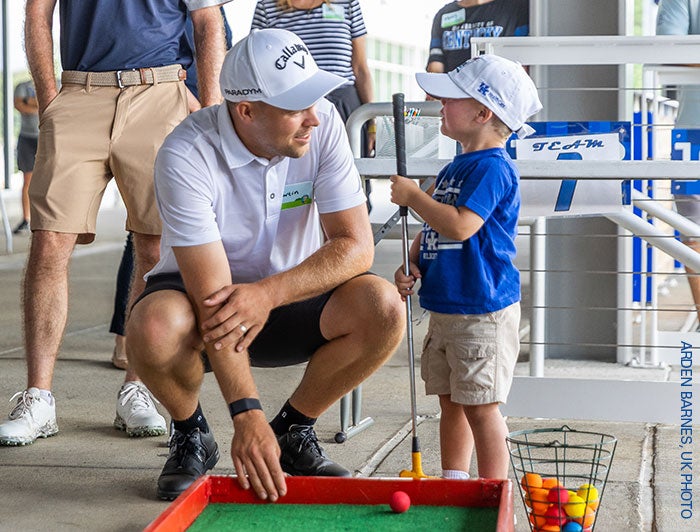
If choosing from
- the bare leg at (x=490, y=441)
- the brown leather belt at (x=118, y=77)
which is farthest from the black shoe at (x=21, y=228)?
the bare leg at (x=490, y=441)

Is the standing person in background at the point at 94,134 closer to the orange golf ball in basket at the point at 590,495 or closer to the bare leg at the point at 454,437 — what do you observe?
the bare leg at the point at 454,437

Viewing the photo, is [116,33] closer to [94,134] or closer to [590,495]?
[94,134]

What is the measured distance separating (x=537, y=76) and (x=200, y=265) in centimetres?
253

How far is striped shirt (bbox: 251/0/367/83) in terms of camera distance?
5.34m

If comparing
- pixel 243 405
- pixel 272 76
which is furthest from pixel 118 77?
pixel 243 405

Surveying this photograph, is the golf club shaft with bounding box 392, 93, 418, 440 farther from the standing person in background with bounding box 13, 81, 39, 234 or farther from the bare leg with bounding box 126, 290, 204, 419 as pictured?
the standing person in background with bounding box 13, 81, 39, 234

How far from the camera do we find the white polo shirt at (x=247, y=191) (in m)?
2.72

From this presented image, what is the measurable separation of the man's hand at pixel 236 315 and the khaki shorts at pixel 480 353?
0.49m

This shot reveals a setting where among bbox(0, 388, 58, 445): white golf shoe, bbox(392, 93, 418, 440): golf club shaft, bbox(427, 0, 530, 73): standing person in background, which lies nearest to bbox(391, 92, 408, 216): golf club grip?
Result: bbox(392, 93, 418, 440): golf club shaft

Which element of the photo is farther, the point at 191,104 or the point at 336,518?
the point at 191,104

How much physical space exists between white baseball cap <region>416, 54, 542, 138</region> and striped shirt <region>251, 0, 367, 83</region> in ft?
8.42

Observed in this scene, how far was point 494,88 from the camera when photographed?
2771 millimetres

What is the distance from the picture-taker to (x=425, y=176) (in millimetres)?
3127

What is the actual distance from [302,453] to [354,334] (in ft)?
1.24
